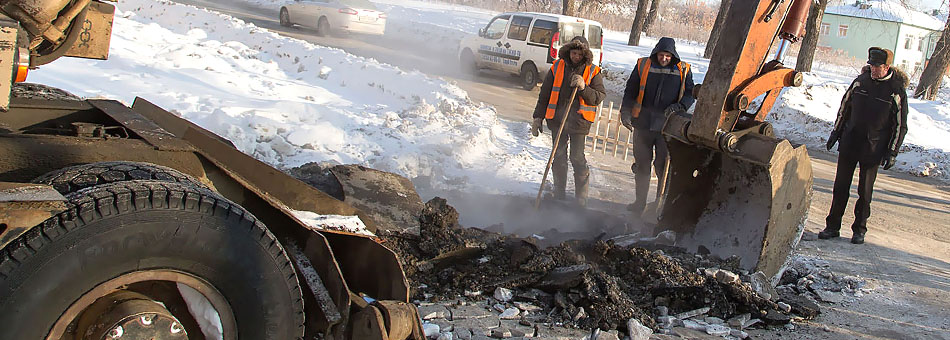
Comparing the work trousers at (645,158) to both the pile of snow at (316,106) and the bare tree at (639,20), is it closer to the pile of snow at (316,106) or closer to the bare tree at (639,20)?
the pile of snow at (316,106)

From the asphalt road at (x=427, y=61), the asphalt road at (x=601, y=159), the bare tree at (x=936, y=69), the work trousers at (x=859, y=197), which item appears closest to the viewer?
the work trousers at (x=859, y=197)

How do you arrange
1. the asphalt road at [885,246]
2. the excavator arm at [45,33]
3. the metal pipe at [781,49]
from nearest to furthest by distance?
the excavator arm at [45,33] → the asphalt road at [885,246] → the metal pipe at [781,49]

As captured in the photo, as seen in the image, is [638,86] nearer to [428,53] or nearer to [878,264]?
[878,264]

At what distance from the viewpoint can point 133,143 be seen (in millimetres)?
2990

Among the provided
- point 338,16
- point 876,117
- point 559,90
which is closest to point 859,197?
point 876,117

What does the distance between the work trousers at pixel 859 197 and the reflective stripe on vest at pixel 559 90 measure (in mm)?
2654

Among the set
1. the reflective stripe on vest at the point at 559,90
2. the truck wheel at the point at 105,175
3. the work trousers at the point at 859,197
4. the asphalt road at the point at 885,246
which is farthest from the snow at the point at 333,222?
the work trousers at the point at 859,197

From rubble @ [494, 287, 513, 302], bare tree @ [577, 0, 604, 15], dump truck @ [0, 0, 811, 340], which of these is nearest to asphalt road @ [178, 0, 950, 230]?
rubble @ [494, 287, 513, 302]

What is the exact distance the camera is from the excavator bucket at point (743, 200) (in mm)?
5594

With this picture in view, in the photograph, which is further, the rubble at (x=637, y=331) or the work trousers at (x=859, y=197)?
the work trousers at (x=859, y=197)

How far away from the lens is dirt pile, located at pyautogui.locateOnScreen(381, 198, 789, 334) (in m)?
4.77

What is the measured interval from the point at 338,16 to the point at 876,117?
19423mm

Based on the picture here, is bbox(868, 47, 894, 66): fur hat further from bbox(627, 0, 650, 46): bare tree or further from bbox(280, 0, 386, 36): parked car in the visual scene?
bbox(627, 0, 650, 46): bare tree

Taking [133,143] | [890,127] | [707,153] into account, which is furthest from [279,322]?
[890,127]
